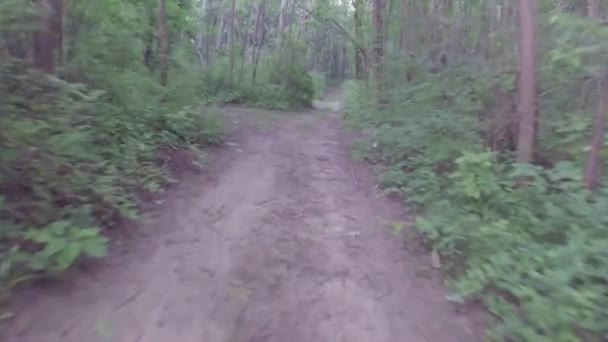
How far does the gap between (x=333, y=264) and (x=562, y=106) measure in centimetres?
463

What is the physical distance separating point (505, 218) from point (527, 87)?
2130 mm

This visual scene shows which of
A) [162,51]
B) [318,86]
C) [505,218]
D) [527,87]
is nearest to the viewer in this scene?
[505,218]

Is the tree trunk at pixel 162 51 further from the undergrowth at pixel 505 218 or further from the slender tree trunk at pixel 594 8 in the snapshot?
the slender tree trunk at pixel 594 8

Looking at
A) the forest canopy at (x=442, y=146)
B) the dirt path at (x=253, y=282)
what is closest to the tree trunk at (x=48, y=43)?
the forest canopy at (x=442, y=146)

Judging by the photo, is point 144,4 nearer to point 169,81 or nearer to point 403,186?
point 169,81

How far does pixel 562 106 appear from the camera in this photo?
8.73 m

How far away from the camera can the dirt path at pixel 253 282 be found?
15.1ft

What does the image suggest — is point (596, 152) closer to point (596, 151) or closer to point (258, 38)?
point (596, 151)

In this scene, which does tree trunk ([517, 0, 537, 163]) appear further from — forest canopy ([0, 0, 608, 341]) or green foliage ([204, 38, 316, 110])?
green foliage ([204, 38, 316, 110])

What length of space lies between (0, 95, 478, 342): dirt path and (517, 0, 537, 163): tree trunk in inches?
71.9

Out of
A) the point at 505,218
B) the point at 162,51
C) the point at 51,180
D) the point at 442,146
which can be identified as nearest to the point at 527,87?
the point at 442,146

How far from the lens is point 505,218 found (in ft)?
21.5

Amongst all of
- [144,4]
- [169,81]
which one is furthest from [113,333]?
[144,4]

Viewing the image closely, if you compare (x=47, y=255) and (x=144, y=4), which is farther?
(x=144, y=4)
